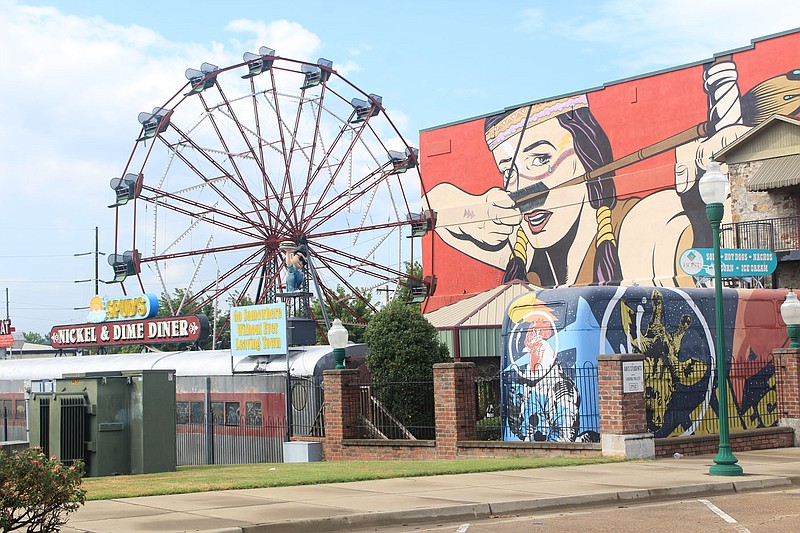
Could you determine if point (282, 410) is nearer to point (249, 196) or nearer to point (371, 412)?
point (371, 412)

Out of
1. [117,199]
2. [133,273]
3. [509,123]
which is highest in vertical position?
[509,123]

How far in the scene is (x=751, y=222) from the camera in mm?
33125

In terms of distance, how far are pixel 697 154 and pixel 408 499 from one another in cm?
2603

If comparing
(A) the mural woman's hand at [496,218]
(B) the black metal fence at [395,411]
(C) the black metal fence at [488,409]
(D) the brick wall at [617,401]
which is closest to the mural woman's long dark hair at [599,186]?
(A) the mural woman's hand at [496,218]

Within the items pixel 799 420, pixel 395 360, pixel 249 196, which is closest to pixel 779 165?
pixel 799 420

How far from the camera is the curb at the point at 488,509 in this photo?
11359 mm

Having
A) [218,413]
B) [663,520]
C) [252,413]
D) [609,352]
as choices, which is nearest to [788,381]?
[609,352]

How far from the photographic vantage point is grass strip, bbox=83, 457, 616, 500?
15117mm

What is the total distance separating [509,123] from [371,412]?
2108 cm

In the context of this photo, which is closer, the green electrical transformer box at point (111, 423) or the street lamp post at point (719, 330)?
the street lamp post at point (719, 330)

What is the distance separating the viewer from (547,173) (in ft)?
136

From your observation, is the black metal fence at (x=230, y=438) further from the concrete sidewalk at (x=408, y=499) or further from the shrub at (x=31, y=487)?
the shrub at (x=31, y=487)

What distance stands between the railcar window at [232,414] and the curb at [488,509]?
16.3 metres

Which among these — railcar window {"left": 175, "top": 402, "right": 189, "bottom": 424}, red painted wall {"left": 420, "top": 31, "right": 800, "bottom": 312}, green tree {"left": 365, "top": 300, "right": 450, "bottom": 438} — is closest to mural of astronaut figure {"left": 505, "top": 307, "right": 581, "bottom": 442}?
green tree {"left": 365, "top": 300, "right": 450, "bottom": 438}
